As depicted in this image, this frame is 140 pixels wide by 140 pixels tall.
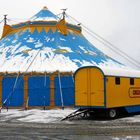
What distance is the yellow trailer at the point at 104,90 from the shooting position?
21.4 metres

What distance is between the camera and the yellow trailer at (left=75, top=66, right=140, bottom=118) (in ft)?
70.3

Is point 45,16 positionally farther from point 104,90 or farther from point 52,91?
point 104,90

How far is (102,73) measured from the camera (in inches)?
845

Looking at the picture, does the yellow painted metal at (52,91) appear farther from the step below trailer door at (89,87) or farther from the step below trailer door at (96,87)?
the step below trailer door at (96,87)

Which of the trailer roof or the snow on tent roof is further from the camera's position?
the snow on tent roof

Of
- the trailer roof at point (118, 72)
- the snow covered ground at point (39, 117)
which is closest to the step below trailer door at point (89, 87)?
the trailer roof at point (118, 72)

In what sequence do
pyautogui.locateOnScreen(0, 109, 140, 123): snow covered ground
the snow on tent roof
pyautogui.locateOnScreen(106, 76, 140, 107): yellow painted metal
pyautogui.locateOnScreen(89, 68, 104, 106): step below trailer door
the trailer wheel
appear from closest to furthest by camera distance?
pyautogui.locateOnScreen(0, 109, 140, 123): snow covered ground → pyautogui.locateOnScreen(89, 68, 104, 106): step below trailer door → pyautogui.locateOnScreen(106, 76, 140, 107): yellow painted metal → the trailer wheel → the snow on tent roof

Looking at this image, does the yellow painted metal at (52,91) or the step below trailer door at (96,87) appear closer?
the step below trailer door at (96,87)

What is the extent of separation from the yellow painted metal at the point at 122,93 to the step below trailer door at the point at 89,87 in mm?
469

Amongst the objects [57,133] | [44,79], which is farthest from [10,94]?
[57,133]

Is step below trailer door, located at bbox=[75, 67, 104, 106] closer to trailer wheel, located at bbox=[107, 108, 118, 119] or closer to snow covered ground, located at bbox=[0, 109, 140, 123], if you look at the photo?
trailer wheel, located at bbox=[107, 108, 118, 119]

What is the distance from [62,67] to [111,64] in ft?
20.9

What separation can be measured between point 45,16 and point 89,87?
59.1 feet

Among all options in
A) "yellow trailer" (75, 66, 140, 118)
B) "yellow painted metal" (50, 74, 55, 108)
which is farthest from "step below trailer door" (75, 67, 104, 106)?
"yellow painted metal" (50, 74, 55, 108)
